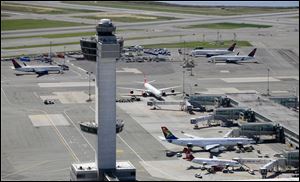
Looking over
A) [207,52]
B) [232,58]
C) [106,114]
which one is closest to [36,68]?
[207,52]

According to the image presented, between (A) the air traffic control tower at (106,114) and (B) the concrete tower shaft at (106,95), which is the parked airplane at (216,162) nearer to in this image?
(A) the air traffic control tower at (106,114)

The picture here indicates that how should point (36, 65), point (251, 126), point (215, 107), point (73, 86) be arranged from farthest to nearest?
point (36, 65) → point (73, 86) → point (215, 107) → point (251, 126)

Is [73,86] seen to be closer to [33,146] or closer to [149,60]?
[149,60]

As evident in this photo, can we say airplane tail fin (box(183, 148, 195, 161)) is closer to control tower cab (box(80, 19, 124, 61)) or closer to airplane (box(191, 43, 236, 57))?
control tower cab (box(80, 19, 124, 61))

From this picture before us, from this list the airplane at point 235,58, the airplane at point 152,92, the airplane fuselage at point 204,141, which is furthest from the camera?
the airplane at point 235,58

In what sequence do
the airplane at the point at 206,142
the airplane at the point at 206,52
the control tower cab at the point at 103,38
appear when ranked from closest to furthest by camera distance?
the control tower cab at the point at 103,38 → the airplane at the point at 206,142 → the airplane at the point at 206,52

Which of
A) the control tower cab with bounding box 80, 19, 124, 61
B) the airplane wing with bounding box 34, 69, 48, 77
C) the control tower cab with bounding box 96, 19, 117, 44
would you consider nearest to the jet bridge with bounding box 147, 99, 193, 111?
the airplane wing with bounding box 34, 69, 48, 77

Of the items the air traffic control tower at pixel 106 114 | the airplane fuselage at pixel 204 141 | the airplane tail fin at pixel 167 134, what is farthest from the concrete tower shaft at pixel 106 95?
the airplane fuselage at pixel 204 141

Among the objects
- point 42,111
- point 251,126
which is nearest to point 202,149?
point 251,126
